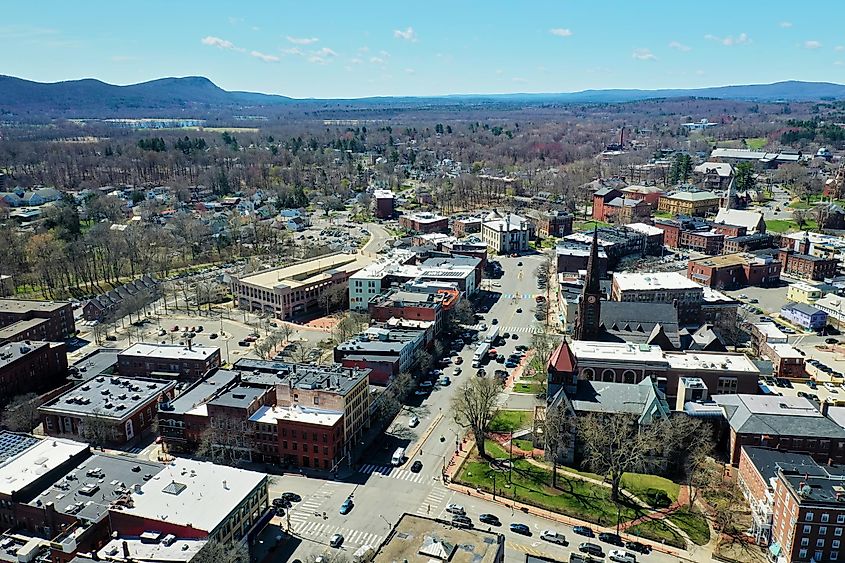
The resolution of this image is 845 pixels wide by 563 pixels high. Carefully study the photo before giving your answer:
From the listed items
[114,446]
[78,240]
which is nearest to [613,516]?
[114,446]

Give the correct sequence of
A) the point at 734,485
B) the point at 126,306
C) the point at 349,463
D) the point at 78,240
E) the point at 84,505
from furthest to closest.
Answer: the point at 78,240
the point at 126,306
the point at 349,463
the point at 734,485
the point at 84,505

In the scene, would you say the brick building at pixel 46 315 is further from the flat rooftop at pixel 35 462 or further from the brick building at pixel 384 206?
the brick building at pixel 384 206

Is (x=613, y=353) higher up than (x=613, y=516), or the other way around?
(x=613, y=353)

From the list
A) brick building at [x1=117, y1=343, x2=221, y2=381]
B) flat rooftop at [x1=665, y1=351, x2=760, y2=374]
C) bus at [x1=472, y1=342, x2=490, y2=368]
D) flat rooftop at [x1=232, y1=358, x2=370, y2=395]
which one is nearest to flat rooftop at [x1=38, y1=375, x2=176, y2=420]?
brick building at [x1=117, y1=343, x2=221, y2=381]

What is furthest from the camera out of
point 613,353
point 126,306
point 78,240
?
point 78,240

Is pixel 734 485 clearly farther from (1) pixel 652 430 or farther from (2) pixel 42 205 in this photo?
(2) pixel 42 205

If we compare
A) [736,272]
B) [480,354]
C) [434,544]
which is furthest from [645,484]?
[736,272]
